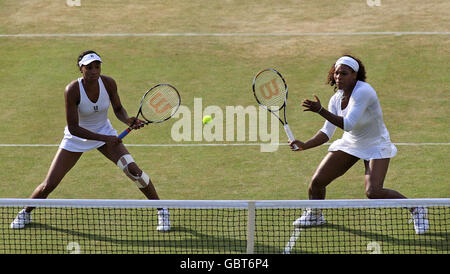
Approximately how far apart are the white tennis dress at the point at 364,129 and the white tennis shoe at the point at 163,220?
1.85 metres

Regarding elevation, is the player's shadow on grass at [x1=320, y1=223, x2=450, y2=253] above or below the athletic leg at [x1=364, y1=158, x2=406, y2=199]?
below

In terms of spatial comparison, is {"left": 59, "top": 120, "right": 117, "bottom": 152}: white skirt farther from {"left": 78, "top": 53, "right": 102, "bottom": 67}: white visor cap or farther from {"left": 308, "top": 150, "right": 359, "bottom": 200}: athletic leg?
{"left": 308, "top": 150, "right": 359, "bottom": 200}: athletic leg

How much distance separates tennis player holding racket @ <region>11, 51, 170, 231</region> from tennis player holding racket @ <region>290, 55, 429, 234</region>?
1673 mm

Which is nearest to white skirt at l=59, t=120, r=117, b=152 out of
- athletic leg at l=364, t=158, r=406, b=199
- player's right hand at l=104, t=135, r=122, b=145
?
player's right hand at l=104, t=135, r=122, b=145

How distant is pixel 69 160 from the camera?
27.1 feet

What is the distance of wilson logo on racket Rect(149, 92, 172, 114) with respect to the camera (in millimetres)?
8984

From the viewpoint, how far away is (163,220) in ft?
26.6

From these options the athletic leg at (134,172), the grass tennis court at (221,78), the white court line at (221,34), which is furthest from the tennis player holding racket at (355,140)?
the white court line at (221,34)

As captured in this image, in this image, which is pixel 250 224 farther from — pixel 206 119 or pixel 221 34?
pixel 221 34

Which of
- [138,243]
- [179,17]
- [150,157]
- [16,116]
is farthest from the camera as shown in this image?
[179,17]

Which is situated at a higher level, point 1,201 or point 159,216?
point 1,201
